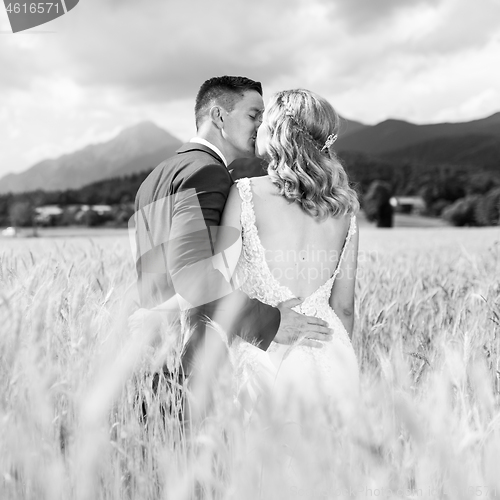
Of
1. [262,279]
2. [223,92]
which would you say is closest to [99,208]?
[223,92]

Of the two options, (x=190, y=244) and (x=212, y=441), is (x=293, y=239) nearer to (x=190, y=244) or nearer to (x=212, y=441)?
(x=190, y=244)

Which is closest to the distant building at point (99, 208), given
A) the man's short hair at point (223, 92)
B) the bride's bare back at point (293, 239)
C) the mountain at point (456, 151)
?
the man's short hair at point (223, 92)

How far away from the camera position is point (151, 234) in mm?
2242

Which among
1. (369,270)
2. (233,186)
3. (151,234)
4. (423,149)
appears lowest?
(423,149)

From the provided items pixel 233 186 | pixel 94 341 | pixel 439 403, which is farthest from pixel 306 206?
pixel 439 403

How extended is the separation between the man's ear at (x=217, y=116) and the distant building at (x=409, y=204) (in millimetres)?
70419

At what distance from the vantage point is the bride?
206 cm

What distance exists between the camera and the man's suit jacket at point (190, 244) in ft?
6.02

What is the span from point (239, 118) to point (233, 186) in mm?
568

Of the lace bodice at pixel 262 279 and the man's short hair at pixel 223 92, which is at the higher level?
the man's short hair at pixel 223 92

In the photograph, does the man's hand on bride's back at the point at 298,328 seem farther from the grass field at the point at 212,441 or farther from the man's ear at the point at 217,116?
the man's ear at the point at 217,116

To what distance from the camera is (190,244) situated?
1.87 meters

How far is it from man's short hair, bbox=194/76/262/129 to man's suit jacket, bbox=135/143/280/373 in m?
0.34

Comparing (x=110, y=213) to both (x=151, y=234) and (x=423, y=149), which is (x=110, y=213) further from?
(x=423, y=149)
